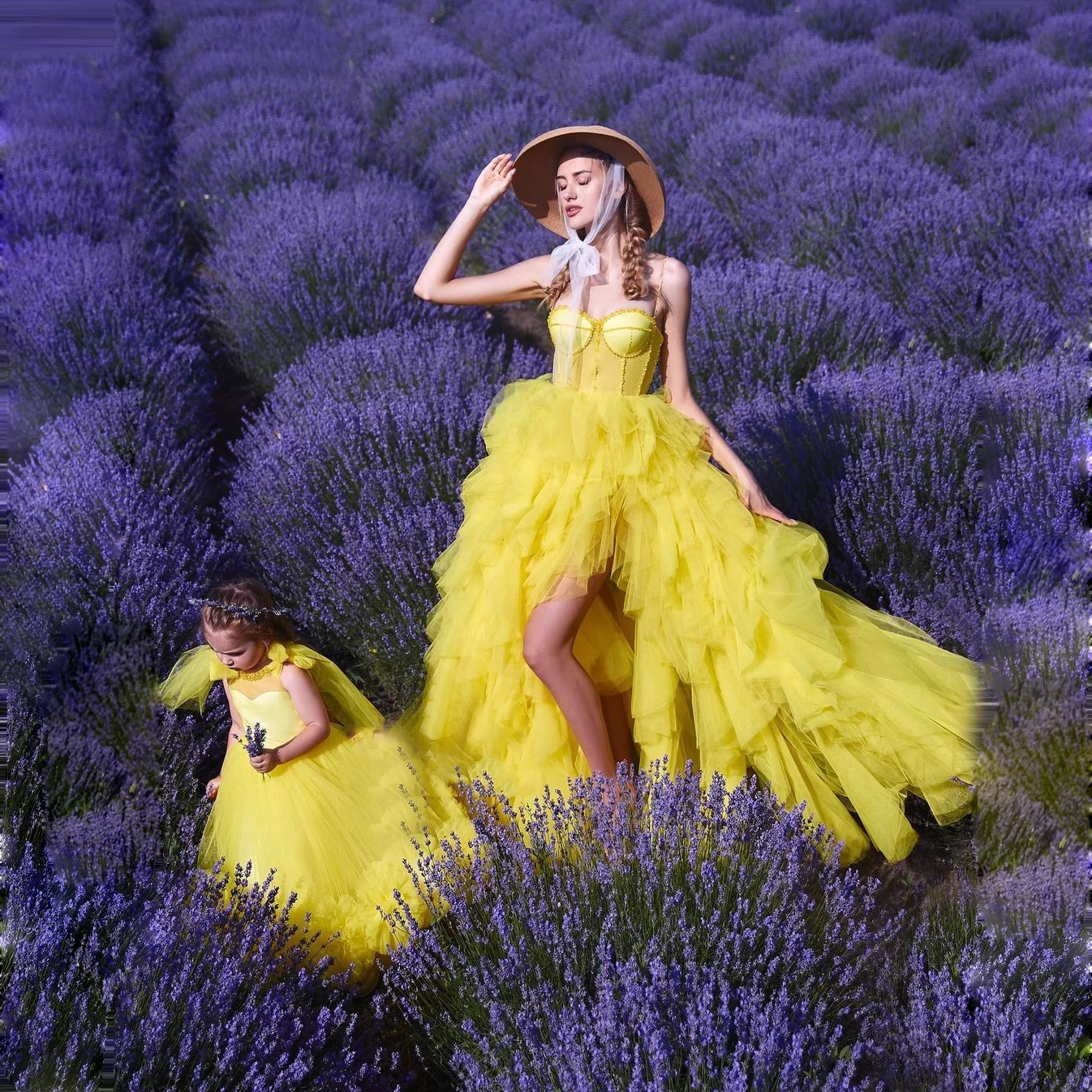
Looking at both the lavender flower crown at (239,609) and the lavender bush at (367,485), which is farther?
the lavender bush at (367,485)

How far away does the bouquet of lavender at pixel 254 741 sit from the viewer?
2088mm

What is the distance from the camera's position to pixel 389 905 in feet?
6.95

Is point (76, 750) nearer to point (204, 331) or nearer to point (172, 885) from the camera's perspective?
point (172, 885)

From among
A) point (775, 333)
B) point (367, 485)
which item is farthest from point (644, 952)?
point (775, 333)

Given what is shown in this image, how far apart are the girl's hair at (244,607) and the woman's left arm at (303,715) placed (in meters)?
0.10

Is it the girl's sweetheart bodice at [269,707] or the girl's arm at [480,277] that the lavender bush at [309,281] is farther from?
the girl's sweetheart bodice at [269,707]

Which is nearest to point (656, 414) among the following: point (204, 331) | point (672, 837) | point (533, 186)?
point (533, 186)

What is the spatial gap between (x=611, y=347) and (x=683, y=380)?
218mm

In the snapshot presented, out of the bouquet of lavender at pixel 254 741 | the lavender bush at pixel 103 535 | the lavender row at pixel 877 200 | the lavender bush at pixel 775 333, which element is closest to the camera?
the bouquet of lavender at pixel 254 741

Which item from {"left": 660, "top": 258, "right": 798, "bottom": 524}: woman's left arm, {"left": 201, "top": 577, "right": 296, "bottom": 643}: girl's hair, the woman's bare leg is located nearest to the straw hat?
{"left": 660, "top": 258, "right": 798, "bottom": 524}: woman's left arm

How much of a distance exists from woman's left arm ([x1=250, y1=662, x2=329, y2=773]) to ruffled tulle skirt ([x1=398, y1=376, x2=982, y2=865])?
328 mm

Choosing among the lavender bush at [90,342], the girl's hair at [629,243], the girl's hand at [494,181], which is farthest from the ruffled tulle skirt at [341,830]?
the lavender bush at [90,342]

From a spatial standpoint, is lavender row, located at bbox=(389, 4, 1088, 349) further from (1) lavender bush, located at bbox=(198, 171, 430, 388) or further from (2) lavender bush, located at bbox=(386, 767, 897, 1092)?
(2) lavender bush, located at bbox=(386, 767, 897, 1092)

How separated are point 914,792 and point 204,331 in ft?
14.9
